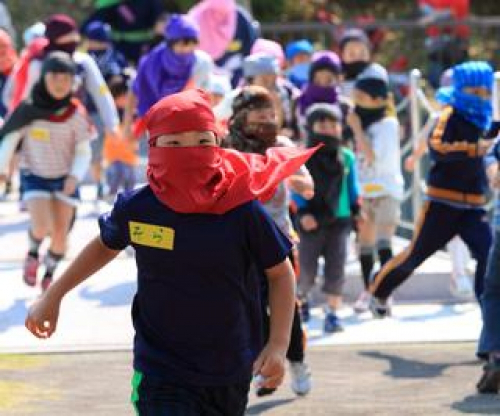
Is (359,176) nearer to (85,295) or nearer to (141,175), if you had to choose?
(85,295)

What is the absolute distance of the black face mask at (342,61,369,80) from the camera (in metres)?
13.3

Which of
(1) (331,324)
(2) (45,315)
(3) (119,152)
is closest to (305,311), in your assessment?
(1) (331,324)

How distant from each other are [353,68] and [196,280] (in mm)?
7556

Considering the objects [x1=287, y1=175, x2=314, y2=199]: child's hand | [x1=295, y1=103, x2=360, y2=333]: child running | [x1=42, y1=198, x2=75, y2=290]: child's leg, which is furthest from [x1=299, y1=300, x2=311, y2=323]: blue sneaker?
[x1=287, y1=175, x2=314, y2=199]: child's hand

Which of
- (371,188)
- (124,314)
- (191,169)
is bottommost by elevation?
(124,314)

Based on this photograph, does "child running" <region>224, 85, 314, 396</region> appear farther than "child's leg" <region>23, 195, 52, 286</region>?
No

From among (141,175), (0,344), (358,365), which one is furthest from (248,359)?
(141,175)

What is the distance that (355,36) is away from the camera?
520 inches

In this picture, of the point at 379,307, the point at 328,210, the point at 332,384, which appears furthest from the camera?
the point at 379,307

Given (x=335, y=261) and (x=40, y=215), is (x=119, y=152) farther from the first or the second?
(x=335, y=261)

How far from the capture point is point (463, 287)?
12.0 meters

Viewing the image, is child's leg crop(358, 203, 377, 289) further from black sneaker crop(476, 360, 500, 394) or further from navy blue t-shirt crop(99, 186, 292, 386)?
navy blue t-shirt crop(99, 186, 292, 386)

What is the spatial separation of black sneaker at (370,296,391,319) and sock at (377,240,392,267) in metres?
0.65

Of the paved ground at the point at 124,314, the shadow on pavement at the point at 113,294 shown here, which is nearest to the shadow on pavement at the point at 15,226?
the paved ground at the point at 124,314
